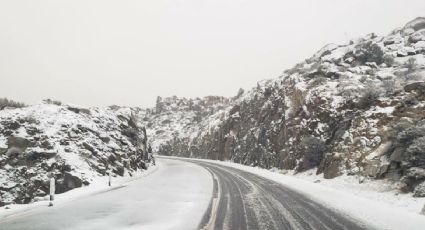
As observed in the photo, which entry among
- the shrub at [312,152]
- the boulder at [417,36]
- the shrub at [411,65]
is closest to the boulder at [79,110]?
the shrub at [312,152]

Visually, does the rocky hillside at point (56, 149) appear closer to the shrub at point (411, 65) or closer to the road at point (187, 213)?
the road at point (187, 213)

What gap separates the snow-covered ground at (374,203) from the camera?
32.5ft

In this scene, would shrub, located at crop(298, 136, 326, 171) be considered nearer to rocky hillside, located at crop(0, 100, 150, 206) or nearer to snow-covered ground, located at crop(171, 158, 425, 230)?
snow-covered ground, located at crop(171, 158, 425, 230)

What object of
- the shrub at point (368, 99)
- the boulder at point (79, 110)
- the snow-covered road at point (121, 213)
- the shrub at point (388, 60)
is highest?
the shrub at point (388, 60)

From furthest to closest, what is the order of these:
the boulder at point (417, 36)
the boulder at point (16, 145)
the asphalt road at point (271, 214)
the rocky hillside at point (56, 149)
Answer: the boulder at point (417, 36) → the boulder at point (16, 145) → the rocky hillside at point (56, 149) → the asphalt road at point (271, 214)

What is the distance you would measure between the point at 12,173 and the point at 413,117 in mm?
21215

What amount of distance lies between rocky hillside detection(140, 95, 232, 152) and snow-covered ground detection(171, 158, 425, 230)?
65.2m

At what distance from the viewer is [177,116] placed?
4469 inches

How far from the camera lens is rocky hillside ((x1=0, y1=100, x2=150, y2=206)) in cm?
1789

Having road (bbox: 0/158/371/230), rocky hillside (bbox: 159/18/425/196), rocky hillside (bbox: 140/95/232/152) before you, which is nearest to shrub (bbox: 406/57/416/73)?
rocky hillside (bbox: 159/18/425/196)

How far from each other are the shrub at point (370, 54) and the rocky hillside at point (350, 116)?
0.32 ft

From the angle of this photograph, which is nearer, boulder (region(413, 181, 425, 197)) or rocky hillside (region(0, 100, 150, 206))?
boulder (region(413, 181, 425, 197))

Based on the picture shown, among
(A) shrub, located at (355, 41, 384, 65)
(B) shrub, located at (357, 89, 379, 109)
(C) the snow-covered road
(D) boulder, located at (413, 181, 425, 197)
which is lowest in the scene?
(C) the snow-covered road

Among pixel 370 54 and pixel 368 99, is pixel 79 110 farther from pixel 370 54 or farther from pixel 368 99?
pixel 370 54
